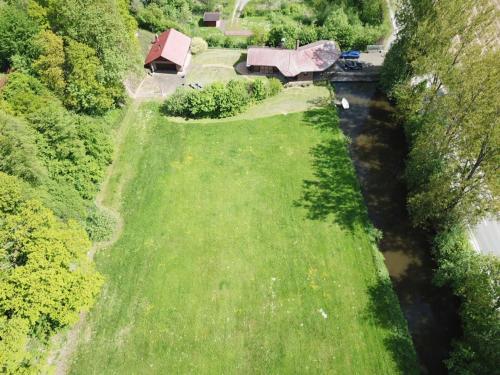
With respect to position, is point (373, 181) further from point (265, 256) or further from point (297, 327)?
point (297, 327)

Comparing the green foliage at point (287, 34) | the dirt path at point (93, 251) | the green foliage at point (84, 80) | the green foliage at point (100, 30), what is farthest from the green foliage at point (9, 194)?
the green foliage at point (287, 34)

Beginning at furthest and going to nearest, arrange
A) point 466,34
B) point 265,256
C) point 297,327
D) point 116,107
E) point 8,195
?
1. point 116,107
2. point 466,34
3. point 265,256
4. point 297,327
5. point 8,195

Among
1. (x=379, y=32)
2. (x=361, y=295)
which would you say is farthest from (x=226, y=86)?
(x=361, y=295)

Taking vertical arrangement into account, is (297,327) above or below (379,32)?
below

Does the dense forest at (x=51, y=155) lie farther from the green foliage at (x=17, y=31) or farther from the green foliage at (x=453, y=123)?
the green foliage at (x=453, y=123)

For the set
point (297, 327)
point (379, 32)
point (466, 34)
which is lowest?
point (297, 327)

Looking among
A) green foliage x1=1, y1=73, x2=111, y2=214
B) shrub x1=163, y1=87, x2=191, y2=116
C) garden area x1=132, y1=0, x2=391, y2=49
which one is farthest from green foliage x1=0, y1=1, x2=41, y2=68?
shrub x1=163, y1=87, x2=191, y2=116
